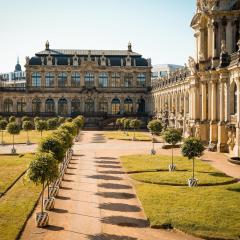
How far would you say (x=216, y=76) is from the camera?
62.4 metres

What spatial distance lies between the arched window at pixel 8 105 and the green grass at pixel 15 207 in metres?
95.6

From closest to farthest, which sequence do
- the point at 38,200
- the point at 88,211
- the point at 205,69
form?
1. the point at 88,211
2. the point at 38,200
3. the point at 205,69

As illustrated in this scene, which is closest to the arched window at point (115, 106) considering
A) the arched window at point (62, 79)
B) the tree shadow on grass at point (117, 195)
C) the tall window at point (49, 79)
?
the arched window at point (62, 79)

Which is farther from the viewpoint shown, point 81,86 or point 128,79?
point 128,79

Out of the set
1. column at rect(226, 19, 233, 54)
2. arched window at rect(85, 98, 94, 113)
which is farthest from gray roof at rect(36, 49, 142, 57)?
column at rect(226, 19, 233, 54)

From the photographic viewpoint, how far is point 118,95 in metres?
131

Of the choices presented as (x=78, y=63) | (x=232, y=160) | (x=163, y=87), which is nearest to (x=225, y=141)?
(x=232, y=160)

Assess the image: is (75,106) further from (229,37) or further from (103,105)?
(229,37)

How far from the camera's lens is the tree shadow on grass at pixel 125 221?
25938 millimetres

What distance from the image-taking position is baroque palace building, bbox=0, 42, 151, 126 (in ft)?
424

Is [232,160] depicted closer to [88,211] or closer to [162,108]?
[88,211]

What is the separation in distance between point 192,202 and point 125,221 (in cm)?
572

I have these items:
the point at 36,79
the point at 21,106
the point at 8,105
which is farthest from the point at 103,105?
the point at 8,105

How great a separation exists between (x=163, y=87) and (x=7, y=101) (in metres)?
49.7
